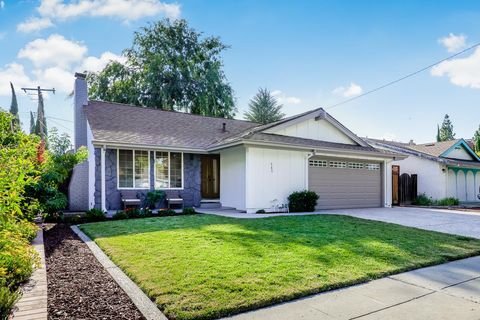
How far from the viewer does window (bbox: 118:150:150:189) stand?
470 inches

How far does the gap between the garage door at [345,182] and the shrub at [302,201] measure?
852 mm

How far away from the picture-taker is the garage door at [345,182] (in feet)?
43.6

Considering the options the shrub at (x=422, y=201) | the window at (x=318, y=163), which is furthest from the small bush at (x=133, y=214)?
the shrub at (x=422, y=201)

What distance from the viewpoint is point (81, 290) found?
3.71 meters

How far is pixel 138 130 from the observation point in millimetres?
13094

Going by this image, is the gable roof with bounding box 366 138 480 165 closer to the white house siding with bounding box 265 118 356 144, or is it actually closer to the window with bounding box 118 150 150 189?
the white house siding with bounding box 265 118 356 144

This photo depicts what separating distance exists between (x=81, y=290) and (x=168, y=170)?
9298 millimetres

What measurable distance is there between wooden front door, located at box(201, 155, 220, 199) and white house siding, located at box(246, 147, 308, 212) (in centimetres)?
306

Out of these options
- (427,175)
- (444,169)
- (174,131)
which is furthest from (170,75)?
(444,169)

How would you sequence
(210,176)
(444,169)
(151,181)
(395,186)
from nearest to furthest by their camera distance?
(151,181) < (210,176) < (395,186) < (444,169)

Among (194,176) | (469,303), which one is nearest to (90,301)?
(469,303)

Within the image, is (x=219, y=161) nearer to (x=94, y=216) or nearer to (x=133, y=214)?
(x=133, y=214)

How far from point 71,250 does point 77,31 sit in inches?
430

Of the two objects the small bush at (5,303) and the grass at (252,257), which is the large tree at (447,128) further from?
the small bush at (5,303)
